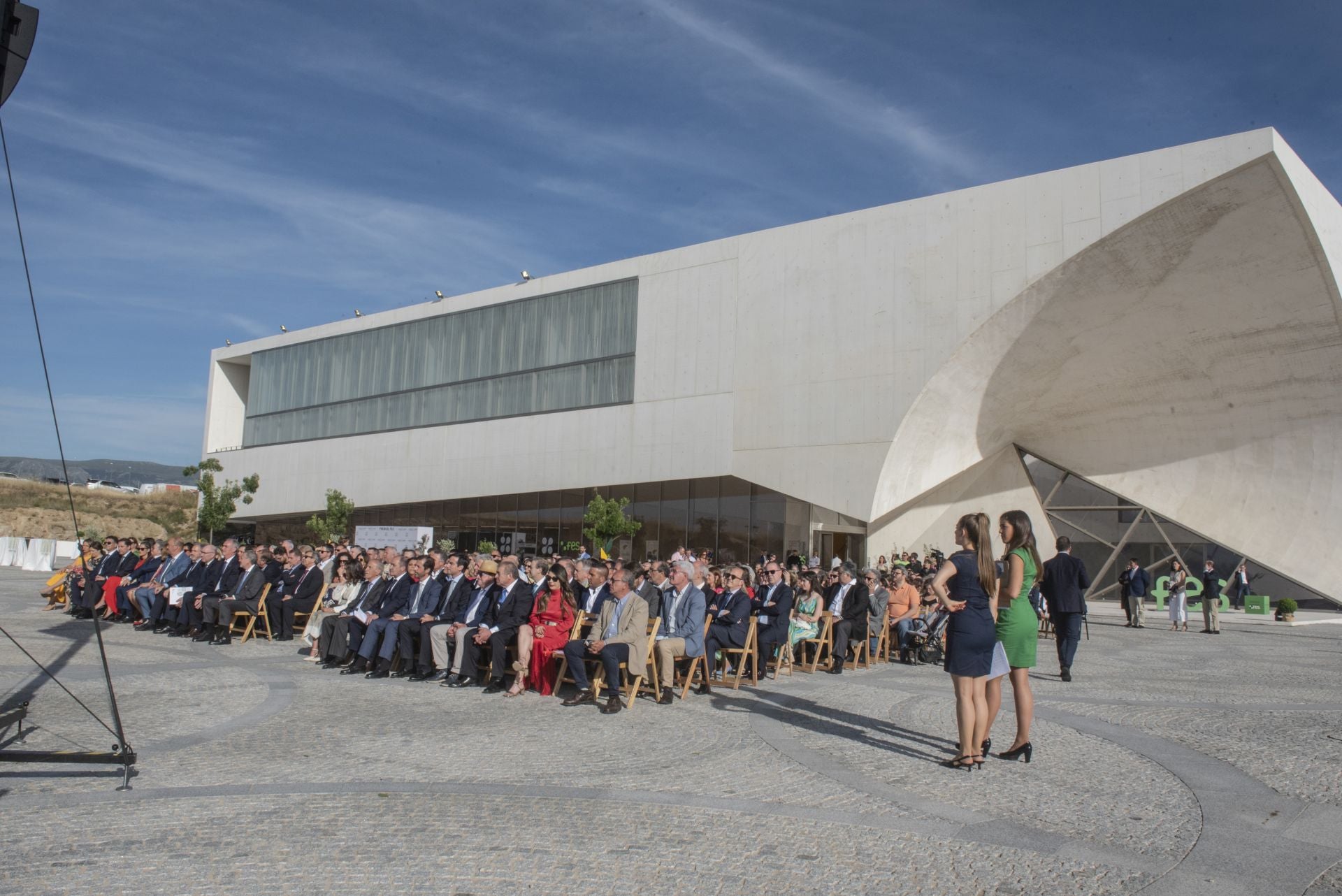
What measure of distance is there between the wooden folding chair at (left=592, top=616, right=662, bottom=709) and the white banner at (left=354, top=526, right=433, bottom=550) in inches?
590

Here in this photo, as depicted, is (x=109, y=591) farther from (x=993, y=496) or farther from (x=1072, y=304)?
(x=993, y=496)

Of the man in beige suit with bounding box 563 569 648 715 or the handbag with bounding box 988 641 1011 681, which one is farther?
the man in beige suit with bounding box 563 569 648 715

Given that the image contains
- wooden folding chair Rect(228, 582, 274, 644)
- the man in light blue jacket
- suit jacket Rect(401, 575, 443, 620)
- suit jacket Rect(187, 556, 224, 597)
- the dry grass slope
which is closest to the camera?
the man in light blue jacket

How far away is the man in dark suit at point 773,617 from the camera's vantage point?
1041 centimetres

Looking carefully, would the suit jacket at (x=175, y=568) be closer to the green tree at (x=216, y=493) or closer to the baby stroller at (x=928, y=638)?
the baby stroller at (x=928, y=638)

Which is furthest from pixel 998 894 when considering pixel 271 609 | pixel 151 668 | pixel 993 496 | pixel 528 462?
pixel 528 462

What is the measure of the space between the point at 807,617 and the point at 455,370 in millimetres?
26689

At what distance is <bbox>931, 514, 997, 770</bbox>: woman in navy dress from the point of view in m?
5.96

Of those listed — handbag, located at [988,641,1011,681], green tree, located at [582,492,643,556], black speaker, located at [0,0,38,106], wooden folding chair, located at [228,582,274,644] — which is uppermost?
black speaker, located at [0,0,38,106]

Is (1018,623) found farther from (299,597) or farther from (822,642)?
(299,597)

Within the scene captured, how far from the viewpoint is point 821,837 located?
4418 mm

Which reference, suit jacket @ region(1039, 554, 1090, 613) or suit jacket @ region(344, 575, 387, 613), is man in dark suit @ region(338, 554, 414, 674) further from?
suit jacket @ region(1039, 554, 1090, 613)

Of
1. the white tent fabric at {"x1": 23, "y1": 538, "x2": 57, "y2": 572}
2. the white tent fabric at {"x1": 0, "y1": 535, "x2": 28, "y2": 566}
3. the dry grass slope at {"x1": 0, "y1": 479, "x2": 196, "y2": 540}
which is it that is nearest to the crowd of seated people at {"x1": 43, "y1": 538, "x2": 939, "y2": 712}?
the white tent fabric at {"x1": 23, "y1": 538, "x2": 57, "y2": 572}

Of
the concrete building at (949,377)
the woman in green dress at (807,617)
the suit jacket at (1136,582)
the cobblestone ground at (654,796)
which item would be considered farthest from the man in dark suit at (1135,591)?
the cobblestone ground at (654,796)
